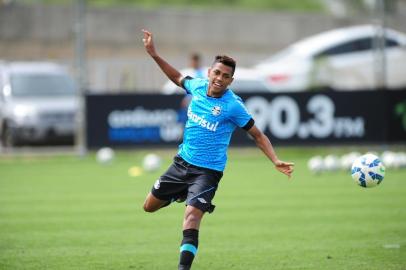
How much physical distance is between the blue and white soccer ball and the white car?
52.2 feet

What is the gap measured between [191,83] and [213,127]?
670 mm

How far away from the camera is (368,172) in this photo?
10.5 m

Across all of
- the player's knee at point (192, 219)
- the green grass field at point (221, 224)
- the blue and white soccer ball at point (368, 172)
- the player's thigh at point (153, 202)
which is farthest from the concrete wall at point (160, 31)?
the player's knee at point (192, 219)

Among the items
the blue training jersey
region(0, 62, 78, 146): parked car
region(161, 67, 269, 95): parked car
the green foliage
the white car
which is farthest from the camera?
the green foliage

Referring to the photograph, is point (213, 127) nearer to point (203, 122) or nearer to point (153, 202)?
point (203, 122)

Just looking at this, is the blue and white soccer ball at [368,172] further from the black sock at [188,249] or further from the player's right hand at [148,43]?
the player's right hand at [148,43]

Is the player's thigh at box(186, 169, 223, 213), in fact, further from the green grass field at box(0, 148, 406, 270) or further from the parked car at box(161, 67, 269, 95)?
the parked car at box(161, 67, 269, 95)

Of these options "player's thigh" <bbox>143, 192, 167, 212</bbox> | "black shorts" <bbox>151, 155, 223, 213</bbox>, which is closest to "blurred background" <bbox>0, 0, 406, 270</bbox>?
"player's thigh" <bbox>143, 192, 167, 212</bbox>

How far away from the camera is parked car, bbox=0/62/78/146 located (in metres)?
24.8

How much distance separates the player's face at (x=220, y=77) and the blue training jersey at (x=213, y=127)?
0.43ft

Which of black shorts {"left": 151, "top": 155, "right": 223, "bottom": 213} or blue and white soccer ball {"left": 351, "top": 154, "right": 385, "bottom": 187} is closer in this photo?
black shorts {"left": 151, "top": 155, "right": 223, "bottom": 213}

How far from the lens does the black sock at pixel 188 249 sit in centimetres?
860

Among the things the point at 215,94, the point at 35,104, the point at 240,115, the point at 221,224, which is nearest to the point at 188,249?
the point at 240,115

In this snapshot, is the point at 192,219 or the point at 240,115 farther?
the point at 240,115
